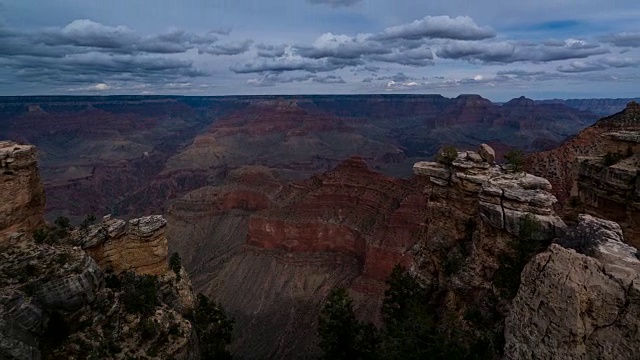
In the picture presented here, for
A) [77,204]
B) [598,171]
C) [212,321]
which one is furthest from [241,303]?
[77,204]

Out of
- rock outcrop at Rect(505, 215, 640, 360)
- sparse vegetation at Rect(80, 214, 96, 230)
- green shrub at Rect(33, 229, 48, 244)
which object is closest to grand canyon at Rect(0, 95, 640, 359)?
rock outcrop at Rect(505, 215, 640, 360)

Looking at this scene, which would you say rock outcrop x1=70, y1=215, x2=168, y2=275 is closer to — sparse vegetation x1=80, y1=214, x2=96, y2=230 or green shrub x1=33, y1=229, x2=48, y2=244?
sparse vegetation x1=80, y1=214, x2=96, y2=230

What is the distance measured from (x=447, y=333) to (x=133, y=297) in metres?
17.1

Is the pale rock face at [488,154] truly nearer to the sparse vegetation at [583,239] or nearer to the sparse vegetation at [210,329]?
the sparse vegetation at [583,239]

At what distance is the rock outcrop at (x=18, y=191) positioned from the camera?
24.2m

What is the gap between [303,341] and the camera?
50.5 metres

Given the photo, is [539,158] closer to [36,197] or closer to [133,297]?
[133,297]

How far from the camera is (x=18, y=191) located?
2492cm

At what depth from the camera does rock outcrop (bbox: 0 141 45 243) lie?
24.2 m

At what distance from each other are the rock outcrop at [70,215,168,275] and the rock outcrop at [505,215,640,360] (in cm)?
2438

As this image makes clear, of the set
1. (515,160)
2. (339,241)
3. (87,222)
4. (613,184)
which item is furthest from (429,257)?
(339,241)

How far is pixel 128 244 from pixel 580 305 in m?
27.0

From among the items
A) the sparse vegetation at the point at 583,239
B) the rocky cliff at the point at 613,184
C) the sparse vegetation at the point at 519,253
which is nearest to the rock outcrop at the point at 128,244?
the sparse vegetation at the point at 519,253

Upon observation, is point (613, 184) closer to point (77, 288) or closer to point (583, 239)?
point (583, 239)
